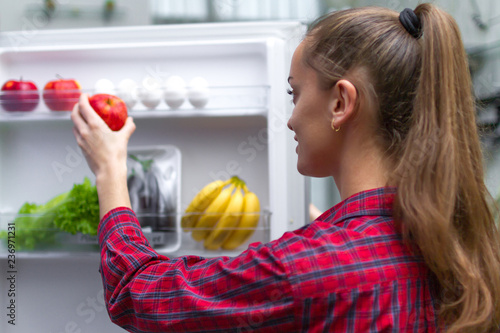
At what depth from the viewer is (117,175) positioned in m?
0.77

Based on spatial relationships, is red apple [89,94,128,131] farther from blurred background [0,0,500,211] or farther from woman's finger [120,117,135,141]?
blurred background [0,0,500,211]

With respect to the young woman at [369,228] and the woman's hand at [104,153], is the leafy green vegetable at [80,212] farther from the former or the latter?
the young woman at [369,228]

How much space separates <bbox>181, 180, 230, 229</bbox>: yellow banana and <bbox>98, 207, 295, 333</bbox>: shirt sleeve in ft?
1.06

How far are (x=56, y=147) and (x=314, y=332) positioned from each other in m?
Answer: 0.82

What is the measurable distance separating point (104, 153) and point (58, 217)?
0.28 metres

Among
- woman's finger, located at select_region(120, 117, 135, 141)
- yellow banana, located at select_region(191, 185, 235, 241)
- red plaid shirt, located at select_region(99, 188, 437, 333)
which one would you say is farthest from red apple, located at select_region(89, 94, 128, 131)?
red plaid shirt, located at select_region(99, 188, 437, 333)

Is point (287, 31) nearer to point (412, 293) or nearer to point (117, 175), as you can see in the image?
point (117, 175)

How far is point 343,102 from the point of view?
2.01 ft

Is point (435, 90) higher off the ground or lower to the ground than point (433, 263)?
higher

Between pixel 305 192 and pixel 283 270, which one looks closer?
pixel 283 270

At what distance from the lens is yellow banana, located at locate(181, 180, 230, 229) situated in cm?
99

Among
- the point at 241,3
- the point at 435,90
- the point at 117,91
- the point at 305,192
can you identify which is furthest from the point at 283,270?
the point at 241,3

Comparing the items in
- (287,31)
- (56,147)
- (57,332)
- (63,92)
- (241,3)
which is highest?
(241,3)

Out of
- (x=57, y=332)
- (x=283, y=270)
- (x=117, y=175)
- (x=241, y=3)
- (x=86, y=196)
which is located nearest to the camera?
(x=283, y=270)
